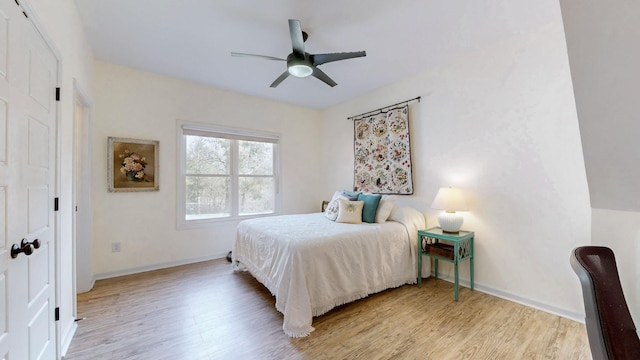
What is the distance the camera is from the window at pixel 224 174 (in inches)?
145

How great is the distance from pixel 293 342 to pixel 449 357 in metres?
1.10

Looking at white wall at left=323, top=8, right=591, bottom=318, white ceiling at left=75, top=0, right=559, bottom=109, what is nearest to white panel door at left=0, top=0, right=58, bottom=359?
white ceiling at left=75, top=0, right=559, bottom=109

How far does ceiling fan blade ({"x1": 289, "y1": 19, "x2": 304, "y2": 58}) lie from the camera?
1849 mm

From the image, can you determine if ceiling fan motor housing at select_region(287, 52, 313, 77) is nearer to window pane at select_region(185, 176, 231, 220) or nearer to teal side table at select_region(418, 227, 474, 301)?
teal side table at select_region(418, 227, 474, 301)

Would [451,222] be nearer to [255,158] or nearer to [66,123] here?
[255,158]

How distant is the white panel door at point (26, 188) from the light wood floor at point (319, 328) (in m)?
0.58

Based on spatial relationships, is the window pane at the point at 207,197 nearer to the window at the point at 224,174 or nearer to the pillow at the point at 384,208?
the window at the point at 224,174

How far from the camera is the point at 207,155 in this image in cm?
388

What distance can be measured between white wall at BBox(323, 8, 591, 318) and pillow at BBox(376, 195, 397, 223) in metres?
0.48

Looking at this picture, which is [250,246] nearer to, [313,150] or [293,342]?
[293,342]

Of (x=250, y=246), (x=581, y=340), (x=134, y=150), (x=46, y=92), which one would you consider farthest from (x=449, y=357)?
(x=134, y=150)

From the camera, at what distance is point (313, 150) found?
494 cm

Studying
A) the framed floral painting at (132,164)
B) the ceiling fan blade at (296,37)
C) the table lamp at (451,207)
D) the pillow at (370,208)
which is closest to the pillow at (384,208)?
the pillow at (370,208)

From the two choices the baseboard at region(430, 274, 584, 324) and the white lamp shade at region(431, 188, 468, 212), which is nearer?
the baseboard at region(430, 274, 584, 324)
